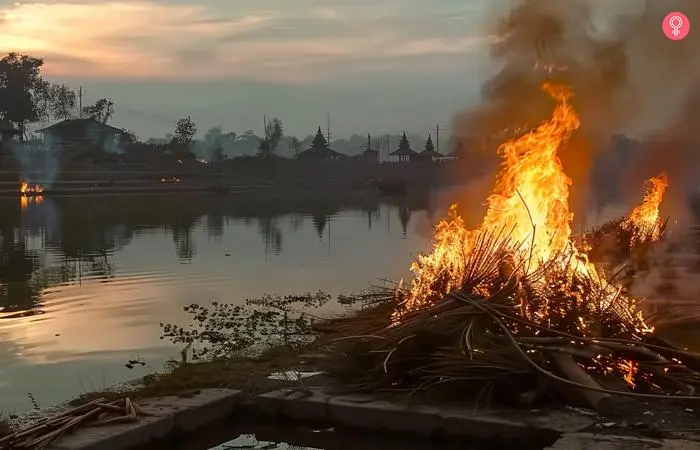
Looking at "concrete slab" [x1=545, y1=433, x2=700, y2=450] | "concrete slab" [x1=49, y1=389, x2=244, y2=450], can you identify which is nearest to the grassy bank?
"concrete slab" [x1=49, y1=389, x2=244, y2=450]

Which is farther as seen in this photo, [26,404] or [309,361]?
[309,361]

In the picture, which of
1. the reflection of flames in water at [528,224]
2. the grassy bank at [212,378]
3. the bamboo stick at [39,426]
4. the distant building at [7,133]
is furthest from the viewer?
the distant building at [7,133]

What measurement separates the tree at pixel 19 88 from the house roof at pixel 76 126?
6.27 ft

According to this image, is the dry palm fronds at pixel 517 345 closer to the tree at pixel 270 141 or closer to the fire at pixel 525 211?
the fire at pixel 525 211

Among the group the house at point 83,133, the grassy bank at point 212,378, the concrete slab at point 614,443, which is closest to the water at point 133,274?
the grassy bank at point 212,378

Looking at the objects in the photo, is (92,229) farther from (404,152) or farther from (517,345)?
(404,152)

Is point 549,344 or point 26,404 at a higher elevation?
point 549,344

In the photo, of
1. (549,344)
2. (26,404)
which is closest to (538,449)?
(549,344)

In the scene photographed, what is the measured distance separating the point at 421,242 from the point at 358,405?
16262 millimetres

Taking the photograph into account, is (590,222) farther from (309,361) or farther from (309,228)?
(309,361)

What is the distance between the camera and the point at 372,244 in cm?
2114

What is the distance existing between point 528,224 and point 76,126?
76581 millimetres

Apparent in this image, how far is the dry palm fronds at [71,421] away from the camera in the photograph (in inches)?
185

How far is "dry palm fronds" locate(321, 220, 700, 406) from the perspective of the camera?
5770mm
